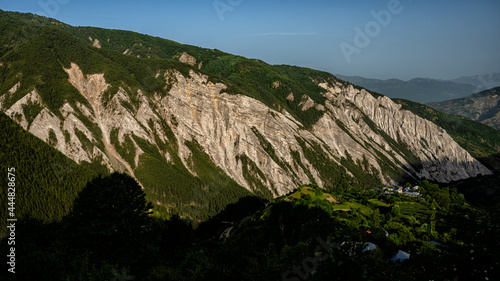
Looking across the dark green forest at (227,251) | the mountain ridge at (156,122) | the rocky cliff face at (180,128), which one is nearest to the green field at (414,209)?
the dark green forest at (227,251)

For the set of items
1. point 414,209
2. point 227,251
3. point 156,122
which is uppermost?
point 156,122

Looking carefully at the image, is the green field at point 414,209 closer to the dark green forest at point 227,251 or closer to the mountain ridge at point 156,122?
the dark green forest at point 227,251

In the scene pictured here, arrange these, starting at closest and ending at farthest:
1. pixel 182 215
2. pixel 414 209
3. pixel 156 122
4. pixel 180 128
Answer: pixel 414 209 < pixel 182 215 < pixel 156 122 < pixel 180 128

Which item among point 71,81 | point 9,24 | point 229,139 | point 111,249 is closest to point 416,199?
point 111,249

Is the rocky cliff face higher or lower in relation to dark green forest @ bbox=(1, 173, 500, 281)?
higher

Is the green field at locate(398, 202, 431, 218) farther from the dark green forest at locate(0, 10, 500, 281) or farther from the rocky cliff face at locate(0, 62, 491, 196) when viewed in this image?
the rocky cliff face at locate(0, 62, 491, 196)

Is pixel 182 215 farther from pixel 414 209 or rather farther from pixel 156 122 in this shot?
pixel 414 209

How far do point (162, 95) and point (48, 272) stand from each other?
163997 mm

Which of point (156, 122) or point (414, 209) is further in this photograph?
point (156, 122)

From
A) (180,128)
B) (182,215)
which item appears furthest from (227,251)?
(180,128)

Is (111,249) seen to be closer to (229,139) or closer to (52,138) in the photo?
(52,138)

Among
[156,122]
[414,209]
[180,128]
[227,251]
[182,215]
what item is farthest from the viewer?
[180,128]

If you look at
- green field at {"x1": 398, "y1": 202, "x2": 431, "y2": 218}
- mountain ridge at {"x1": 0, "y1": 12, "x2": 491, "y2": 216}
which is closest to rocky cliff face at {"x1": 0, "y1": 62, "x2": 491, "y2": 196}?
mountain ridge at {"x1": 0, "y1": 12, "x2": 491, "y2": 216}

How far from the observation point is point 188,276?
94.2ft
